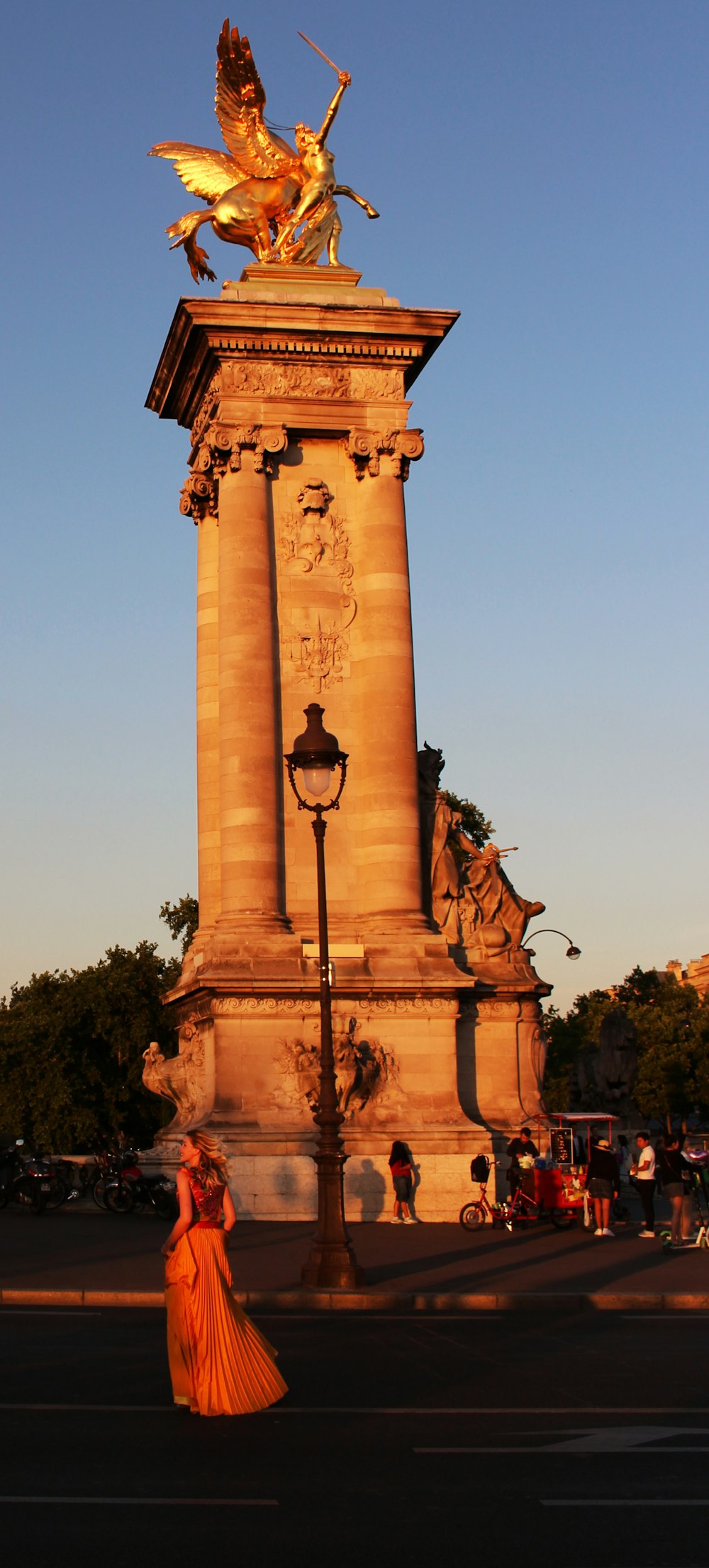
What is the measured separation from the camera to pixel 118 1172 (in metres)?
33.4

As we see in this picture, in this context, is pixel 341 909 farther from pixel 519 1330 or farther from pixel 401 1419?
pixel 401 1419

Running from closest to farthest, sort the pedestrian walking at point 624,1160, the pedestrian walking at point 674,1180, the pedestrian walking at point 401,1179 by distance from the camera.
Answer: the pedestrian walking at point 674,1180, the pedestrian walking at point 401,1179, the pedestrian walking at point 624,1160

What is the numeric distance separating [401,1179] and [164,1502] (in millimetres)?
19477

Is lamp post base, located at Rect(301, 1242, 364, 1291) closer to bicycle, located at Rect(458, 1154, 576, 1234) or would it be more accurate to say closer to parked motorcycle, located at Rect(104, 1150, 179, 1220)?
bicycle, located at Rect(458, 1154, 576, 1234)

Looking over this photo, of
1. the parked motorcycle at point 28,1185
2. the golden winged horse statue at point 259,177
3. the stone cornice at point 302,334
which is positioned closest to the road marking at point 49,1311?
the parked motorcycle at point 28,1185

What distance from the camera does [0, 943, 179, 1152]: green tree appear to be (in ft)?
232

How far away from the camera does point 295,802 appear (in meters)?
32.0

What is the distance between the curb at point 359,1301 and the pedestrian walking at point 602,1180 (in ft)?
28.1

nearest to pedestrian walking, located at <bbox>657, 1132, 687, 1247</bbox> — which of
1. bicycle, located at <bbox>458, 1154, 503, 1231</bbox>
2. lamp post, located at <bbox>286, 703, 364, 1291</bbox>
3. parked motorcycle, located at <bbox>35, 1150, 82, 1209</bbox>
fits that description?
bicycle, located at <bbox>458, 1154, 503, 1231</bbox>

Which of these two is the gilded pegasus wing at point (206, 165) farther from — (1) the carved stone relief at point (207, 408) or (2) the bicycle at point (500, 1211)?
(2) the bicycle at point (500, 1211)

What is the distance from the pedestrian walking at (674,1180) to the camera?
27.0m

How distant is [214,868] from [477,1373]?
68.0 feet

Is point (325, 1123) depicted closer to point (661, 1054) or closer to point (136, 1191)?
point (136, 1191)

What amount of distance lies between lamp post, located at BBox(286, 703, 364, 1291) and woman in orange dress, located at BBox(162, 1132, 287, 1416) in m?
7.68
